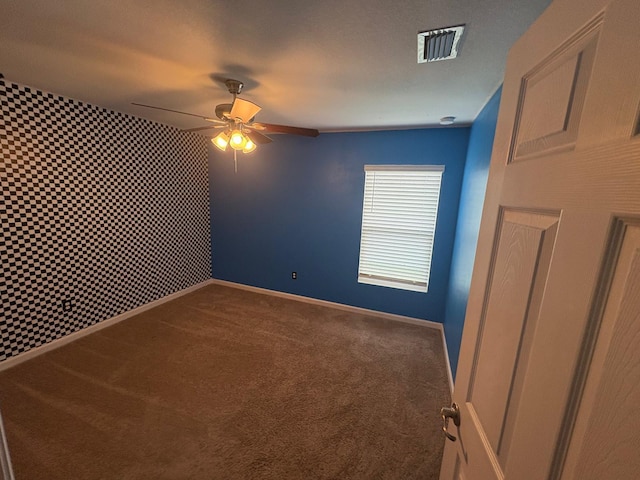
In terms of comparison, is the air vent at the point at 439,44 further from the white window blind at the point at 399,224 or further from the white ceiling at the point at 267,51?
the white window blind at the point at 399,224

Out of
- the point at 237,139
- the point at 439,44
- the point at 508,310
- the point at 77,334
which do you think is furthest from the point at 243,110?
the point at 77,334

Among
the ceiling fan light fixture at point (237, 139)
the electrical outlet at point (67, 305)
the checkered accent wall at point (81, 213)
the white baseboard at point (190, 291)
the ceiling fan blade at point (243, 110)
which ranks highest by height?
the ceiling fan blade at point (243, 110)

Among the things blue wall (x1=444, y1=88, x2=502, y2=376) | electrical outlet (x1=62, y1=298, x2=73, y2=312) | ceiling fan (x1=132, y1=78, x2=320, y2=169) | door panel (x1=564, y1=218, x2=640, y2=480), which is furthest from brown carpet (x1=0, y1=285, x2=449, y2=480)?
ceiling fan (x1=132, y1=78, x2=320, y2=169)

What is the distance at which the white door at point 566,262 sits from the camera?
349 mm

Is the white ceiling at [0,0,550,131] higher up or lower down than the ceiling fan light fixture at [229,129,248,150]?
higher up

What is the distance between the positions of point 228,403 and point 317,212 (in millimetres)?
2347

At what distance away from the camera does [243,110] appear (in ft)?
5.74

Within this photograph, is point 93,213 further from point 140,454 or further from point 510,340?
point 510,340

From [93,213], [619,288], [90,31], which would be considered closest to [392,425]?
[619,288]

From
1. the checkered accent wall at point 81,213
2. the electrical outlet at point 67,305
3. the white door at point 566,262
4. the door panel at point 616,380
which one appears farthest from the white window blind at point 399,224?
the electrical outlet at point 67,305

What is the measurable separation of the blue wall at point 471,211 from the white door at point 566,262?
4.12ft

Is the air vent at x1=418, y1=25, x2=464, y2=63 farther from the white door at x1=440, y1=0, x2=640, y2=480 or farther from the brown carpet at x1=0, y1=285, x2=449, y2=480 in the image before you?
the brown carpet at x1=0, y1=285, x2=449, y2=480

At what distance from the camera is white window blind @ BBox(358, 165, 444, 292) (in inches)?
118

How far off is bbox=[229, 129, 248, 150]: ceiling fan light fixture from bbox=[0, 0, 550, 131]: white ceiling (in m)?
0.37
